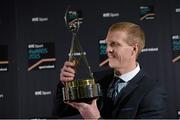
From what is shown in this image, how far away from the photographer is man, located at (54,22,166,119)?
1527 millimetres

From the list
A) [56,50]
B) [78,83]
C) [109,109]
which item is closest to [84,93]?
[78,83]

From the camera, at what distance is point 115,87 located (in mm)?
1652

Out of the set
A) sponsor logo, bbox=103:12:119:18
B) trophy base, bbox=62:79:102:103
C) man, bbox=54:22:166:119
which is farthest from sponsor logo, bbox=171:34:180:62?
trophy base, bbox=62:79:102:103

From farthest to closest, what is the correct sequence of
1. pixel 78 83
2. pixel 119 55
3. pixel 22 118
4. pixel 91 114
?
pixel 22 118
pixel 119 55
pixel 78 83
pixel 91 114

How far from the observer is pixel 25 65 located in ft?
12.1

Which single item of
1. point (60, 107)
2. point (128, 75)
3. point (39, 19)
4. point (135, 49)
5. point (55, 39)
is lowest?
point (60, 107)

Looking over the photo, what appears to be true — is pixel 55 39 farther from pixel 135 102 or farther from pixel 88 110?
pixel 88 110

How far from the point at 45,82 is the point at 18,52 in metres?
0.35

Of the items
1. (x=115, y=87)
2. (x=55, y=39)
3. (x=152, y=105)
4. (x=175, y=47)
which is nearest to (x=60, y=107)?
(x=115, y=87)

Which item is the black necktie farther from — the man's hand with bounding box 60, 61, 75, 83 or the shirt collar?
the man's hand with bounding box 60, 61, 75, 83

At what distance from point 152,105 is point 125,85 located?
15 cm

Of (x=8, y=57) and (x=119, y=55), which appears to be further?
(x=8, y=57)

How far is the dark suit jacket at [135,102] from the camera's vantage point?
1526 millimetres

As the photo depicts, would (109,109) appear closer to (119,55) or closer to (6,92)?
(119,55)
